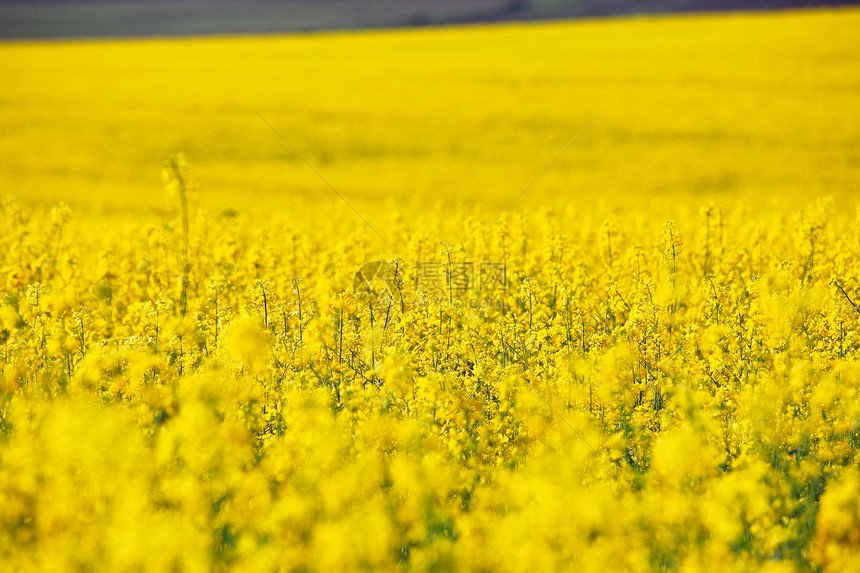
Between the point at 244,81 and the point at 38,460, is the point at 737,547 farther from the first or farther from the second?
the point at 244,81

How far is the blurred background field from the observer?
1400cm

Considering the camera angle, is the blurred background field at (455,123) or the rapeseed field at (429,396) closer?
the rapeseed field at (429,396)

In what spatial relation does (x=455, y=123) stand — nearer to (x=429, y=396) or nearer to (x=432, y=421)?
(x=432, y=421)

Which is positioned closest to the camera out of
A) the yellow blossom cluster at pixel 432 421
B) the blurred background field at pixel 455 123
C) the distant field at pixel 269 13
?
the yellow blossom cluster at pixel 432 421

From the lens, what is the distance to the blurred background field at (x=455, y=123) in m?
14.0

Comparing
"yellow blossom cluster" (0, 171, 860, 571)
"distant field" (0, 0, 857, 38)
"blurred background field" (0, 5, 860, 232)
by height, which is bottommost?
"yellow blossom cluster" (0, 171, 860, 571)

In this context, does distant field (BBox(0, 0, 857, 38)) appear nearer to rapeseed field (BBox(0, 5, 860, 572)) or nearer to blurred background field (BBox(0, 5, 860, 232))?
blurred background field (BBox(0, 5, 860, 232))

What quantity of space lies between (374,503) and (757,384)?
2.22 m

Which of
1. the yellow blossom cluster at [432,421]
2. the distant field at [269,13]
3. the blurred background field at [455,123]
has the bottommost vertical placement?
the yellow blossom cluster at [432,421]

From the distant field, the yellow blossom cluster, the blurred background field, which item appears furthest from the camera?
the distant field

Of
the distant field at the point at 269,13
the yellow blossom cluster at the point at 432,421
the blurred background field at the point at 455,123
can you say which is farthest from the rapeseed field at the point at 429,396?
the distant field at the point at 269,13

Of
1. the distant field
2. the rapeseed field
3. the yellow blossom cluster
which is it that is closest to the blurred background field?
the rapeseed field

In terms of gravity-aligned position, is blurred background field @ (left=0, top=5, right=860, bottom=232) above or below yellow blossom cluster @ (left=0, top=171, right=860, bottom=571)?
above

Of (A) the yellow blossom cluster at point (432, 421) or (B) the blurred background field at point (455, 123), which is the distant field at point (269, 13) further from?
(A) the yellow blossom cluster at point (432, 421)
